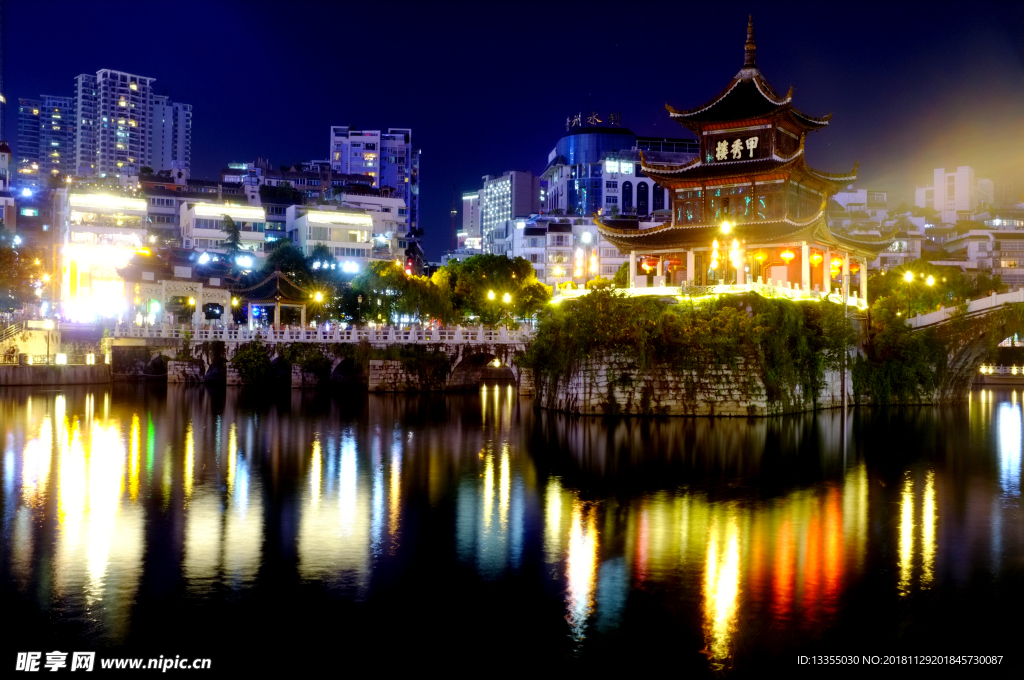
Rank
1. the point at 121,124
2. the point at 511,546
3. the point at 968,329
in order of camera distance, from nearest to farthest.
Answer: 1. the point at 511,546
2. the point at 968,329
3. the point at 121,124

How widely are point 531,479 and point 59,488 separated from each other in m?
12.8

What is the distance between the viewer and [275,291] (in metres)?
57.8

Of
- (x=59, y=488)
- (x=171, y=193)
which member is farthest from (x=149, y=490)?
(x=171, y=193)

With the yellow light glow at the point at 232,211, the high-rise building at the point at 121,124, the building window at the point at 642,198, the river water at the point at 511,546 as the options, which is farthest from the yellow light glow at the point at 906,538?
the high-rise building at the point at 121,124

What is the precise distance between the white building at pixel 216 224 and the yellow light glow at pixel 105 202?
4157 mm

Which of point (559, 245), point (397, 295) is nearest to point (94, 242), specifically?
point (397, 295)

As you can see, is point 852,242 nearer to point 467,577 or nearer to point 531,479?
point 531,479

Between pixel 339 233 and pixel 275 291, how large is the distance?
83.6 feet

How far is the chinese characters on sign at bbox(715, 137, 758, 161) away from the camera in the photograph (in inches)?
1869

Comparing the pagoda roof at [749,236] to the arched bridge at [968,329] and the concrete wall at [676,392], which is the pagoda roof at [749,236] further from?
the concrete wall at [676,392]

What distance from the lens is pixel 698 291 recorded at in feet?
133

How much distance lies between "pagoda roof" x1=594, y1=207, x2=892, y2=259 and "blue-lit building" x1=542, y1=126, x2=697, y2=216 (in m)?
65.7

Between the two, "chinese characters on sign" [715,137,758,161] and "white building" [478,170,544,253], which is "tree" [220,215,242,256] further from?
"white building" [478,170,544,253]

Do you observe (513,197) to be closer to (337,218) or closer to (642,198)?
(642,198)
